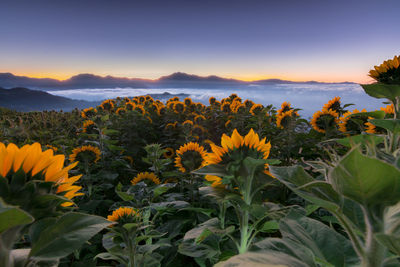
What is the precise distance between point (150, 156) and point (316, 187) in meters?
2.39

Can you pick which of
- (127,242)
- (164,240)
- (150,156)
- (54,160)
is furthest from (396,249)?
(150,156)

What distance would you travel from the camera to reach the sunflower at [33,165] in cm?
51

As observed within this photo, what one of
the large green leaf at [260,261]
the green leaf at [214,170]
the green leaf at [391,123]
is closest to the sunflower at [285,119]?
the green leaf at [391,123]

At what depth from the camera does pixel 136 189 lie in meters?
1.92

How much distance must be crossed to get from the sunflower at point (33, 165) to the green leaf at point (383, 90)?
1.19 metres

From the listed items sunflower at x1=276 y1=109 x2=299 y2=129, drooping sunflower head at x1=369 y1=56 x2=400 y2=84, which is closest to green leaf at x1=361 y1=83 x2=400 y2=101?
drooping sunflower head at x1=369 y1=56 x2=400 y2=84

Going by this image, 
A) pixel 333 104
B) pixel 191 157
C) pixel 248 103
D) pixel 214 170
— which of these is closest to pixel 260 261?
pixel 214 170

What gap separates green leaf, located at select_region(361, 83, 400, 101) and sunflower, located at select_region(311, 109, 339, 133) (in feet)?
6.87

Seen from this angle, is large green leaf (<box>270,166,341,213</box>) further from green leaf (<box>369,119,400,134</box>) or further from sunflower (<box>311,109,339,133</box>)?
sunflower (<box>311,109,339,133</box>)

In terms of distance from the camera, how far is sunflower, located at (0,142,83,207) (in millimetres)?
515

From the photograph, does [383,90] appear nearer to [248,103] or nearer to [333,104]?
[333,104]

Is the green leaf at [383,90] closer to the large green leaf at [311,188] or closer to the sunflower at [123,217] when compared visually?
the large green leaf at [311,188]

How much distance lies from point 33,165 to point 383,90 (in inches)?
52.7

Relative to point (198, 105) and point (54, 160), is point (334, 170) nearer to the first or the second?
point (54, 160)
